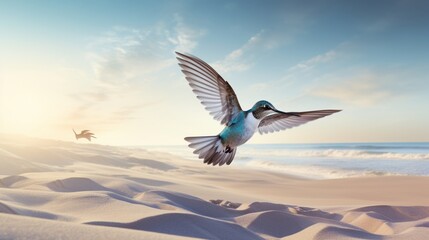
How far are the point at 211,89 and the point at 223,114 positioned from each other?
123mm

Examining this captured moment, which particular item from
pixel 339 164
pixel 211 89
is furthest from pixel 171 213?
pixel 339 164

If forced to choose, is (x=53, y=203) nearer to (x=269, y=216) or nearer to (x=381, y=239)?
(x=269, y=216)

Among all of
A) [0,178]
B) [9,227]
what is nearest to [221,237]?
[9,227]

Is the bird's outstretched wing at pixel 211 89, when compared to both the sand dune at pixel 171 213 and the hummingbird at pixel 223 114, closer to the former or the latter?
the hummingbird at pixel 223 114

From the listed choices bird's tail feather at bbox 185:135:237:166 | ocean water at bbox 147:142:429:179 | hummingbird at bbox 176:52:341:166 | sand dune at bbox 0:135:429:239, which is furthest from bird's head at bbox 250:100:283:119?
ocean water at bbox 147:142:429:179

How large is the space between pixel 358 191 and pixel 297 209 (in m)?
3.63

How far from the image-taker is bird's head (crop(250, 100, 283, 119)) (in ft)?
4.22

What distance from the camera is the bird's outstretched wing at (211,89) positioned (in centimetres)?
112

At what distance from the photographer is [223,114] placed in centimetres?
136

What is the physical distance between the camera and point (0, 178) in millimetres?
5016

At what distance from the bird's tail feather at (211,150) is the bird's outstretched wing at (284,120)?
0.19 m

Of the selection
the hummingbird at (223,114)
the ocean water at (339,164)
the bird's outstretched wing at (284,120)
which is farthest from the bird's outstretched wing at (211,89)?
the ocean water at (339,164)

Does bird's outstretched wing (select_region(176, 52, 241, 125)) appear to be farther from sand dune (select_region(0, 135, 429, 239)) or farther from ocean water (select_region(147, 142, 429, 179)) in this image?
ocean water (select_region(147, 142, 429, 179))

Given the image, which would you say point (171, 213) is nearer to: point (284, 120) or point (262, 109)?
point (284, 120)
